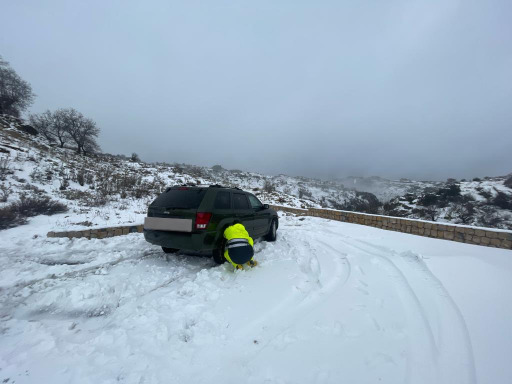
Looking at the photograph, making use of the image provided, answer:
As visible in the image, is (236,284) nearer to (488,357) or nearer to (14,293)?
(488,357)

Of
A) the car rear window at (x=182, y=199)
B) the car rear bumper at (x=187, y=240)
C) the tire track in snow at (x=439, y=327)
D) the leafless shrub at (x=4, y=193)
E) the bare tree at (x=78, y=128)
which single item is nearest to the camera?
the tire track in snow at (x=439, y=327)

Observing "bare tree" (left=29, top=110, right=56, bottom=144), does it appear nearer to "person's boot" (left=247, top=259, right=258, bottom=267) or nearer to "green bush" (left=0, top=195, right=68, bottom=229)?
"green bush" (left=0, top=195, right=68, bottom=229)

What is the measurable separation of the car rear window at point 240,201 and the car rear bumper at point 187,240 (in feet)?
3.22

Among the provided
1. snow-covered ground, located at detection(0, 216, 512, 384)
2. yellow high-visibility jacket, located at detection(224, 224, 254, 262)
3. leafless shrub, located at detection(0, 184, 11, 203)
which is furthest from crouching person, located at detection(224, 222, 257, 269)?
leafless shrub, located at detection(0, 184, 11, 203)

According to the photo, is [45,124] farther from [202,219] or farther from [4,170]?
[202,219]

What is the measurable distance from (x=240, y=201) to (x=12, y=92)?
37.9 m

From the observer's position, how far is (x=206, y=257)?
14.9 feet

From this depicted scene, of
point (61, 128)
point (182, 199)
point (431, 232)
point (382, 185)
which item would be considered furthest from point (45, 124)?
point (382, 185)

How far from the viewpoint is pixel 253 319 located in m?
2.47

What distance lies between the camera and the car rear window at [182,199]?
3857mm

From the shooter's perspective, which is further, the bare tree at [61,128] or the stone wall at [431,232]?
the bare tree at [61,128]

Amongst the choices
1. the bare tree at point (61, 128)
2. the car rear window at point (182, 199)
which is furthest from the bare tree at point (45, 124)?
the car rear window at point (182, 199)

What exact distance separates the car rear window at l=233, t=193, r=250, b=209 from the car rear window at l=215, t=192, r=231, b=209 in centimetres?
21

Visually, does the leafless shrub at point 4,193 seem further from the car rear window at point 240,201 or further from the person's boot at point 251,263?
the person's boot at point 251,263
